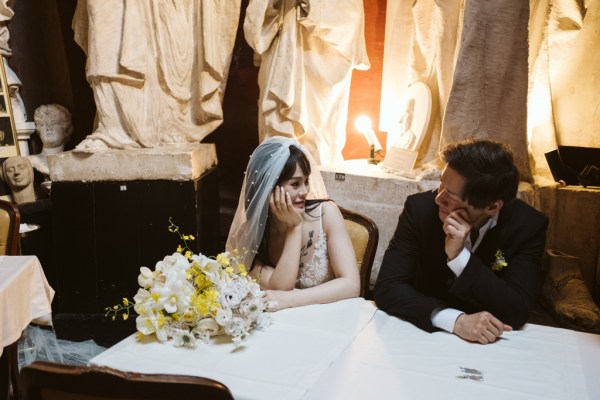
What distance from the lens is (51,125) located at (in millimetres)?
4293

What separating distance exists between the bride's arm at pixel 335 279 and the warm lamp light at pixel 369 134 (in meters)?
1.73

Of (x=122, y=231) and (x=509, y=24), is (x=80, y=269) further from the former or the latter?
(x=509, y=24)

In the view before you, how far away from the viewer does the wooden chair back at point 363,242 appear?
8.09ft

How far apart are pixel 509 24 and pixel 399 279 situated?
187 centimetres

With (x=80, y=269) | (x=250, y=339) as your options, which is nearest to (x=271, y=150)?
(x=250, y=339)

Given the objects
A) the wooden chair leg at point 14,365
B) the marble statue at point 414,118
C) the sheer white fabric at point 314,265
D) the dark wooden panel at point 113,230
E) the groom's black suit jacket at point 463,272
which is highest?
the marble statue at point 414,118

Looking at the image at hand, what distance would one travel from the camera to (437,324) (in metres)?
1.71

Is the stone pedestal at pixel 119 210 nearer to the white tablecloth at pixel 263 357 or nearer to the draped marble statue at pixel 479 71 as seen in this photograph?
the draped marble statue at pixel 479 71

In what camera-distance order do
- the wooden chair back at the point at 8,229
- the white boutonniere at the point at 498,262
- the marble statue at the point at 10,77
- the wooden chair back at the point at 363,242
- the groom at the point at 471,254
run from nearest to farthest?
1. the groom at the point at 471,254
2. the white boutonniere at the point at 498,262
3. the wooden chair back at the point at 363,242
4. the wooden chair back at the point at 8,229
5. the marble statue at the point at 10,77

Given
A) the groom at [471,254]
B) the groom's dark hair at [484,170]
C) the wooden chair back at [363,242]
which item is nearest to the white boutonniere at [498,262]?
the groom at [471,254]

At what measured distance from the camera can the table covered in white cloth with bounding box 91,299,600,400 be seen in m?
1.35

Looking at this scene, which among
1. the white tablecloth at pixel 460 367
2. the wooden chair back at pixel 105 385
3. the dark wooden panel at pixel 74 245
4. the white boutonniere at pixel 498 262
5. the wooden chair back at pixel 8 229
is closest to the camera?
the wooden chair back at pixel 105 385

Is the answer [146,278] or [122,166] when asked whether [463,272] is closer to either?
[146,278]

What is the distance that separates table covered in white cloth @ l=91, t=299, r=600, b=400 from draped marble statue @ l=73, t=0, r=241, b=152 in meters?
2.31
